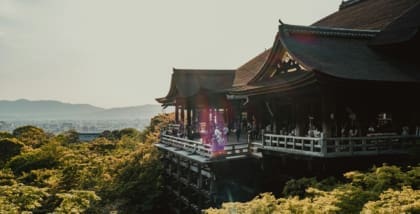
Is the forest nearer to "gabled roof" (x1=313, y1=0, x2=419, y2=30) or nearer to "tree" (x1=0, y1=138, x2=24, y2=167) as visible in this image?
"tree" (x1=0, y1=138, x2=24, y2=167)

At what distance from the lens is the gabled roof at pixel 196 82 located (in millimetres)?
26772

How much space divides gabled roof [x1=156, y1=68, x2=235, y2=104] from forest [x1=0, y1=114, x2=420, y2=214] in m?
6.40

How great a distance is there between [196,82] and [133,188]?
29.1ft

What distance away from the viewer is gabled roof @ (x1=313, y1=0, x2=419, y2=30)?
21109mm

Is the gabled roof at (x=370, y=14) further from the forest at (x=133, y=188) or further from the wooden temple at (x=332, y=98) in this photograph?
the forest at (x=133, y=188)

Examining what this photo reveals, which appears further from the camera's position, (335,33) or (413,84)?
(335,33)

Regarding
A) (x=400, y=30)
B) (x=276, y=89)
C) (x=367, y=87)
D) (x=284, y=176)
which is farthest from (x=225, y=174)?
(x=400, y=30)

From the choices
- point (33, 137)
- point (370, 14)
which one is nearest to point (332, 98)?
point (370, 14)

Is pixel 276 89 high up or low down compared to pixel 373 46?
down

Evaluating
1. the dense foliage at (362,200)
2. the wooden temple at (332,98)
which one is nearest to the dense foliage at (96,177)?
the wooden temple at (332,98)

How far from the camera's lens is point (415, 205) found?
7.09 metres

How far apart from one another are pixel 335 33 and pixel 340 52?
192 cm

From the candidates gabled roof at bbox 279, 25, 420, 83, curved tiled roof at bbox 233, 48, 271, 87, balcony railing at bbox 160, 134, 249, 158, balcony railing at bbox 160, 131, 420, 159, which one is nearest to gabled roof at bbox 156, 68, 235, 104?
curved tiled roof at bbox 233, 48, 271, 87

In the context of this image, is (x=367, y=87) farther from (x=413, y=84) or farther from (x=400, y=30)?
(x=400, y=30)
